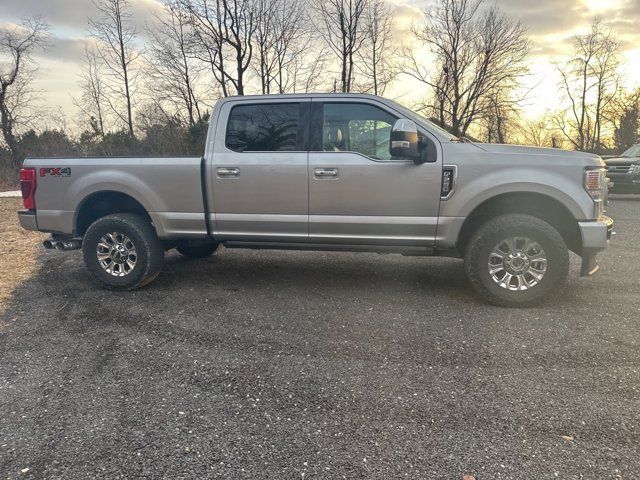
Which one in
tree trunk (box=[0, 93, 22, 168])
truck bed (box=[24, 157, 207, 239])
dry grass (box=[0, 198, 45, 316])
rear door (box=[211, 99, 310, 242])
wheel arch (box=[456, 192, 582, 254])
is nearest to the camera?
wheel arch (box=[456, 192, 582, 254])

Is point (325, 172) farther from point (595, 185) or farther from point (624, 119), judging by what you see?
point (624, 119)

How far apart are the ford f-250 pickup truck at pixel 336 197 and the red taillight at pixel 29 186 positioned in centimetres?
2

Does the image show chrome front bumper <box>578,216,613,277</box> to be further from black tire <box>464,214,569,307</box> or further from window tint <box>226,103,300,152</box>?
window tint <box>226,103,300,152</box>

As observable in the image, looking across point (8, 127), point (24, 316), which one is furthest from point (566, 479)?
point (8, 127)

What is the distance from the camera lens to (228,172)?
15.0 feet

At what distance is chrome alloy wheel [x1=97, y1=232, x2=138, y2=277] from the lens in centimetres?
487

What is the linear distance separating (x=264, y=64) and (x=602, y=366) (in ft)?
83.3

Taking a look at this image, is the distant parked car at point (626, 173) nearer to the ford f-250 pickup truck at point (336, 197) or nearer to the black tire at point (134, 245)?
the ford f-250 pickup truck at point (336, 197)

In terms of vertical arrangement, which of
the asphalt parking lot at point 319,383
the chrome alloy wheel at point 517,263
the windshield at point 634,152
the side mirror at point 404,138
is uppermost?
the windshield at point 634,152

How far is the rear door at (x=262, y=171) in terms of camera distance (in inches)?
176

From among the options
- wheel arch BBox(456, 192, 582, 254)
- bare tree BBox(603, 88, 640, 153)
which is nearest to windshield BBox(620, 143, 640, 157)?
wheel arch BBox(456, 192, 582, 254)

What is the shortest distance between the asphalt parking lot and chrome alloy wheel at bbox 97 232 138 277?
0.33 m

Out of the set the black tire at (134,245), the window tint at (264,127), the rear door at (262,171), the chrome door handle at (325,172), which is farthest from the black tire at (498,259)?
the black tire at (134,245)

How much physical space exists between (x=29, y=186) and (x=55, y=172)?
36cm
